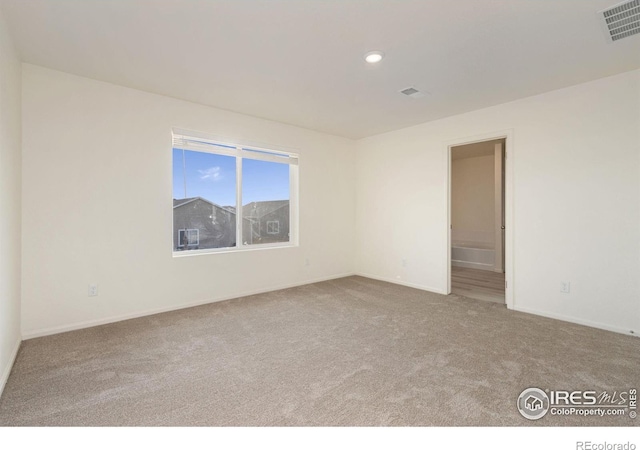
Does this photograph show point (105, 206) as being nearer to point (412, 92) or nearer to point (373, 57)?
point (373, 57)

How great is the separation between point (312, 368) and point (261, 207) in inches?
111

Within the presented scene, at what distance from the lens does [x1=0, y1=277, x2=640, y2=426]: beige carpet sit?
1719mm

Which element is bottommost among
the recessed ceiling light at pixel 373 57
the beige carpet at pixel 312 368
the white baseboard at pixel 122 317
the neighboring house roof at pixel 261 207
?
the beige carpet at pixel 312 368

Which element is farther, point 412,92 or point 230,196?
point 230,196

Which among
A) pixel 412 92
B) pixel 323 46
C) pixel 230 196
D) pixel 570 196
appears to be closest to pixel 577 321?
pixel 570 196

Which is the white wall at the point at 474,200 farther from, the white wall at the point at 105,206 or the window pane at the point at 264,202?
the white wall at the point at 105,206

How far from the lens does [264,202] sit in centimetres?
461

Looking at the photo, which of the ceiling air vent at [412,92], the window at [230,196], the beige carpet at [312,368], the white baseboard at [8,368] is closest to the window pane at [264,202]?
the window at [230,196]

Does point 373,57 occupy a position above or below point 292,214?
above

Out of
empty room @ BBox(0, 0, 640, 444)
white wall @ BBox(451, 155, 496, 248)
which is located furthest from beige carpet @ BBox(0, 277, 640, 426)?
white wall @ BBox(451, 155, 496, 248)

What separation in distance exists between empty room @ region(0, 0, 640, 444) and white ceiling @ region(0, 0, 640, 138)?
2 cm

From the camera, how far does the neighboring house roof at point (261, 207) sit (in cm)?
441

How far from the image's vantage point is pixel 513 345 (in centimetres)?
263
